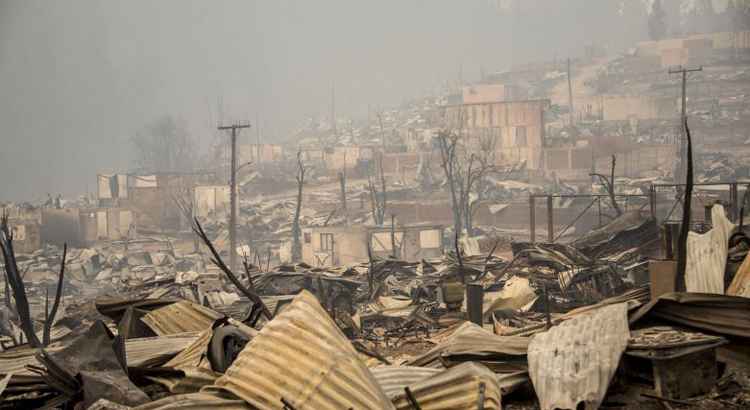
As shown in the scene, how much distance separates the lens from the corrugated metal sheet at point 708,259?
5582 millimetres

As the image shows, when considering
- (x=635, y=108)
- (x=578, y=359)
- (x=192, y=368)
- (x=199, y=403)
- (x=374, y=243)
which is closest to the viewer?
(x=199, y=403)

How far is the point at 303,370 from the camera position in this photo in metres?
3.56

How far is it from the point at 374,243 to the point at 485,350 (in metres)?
31.4

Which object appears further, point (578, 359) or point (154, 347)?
point (154, 347)

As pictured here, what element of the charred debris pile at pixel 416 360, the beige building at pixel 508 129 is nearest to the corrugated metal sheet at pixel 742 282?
the charred debris pile at pixel 416 360

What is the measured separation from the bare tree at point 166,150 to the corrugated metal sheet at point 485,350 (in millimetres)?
80011

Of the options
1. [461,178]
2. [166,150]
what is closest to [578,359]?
[461,178]

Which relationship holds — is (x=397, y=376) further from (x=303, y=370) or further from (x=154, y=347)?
(x=154, y=347)

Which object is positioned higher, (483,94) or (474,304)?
(483,94)

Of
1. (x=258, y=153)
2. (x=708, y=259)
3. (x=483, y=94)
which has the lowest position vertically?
(x=708, y=259)

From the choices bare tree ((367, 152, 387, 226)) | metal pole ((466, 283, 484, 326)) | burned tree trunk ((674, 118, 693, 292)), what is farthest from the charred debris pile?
bare tree ((367, 152, 387, 226))

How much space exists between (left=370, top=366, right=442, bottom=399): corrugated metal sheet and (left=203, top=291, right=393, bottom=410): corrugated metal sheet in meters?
0.41

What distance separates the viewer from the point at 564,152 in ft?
166

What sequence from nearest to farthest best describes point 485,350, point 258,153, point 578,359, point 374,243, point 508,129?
point 578,359, point 485,350, point 374,243, point 508,129, point 258,153
